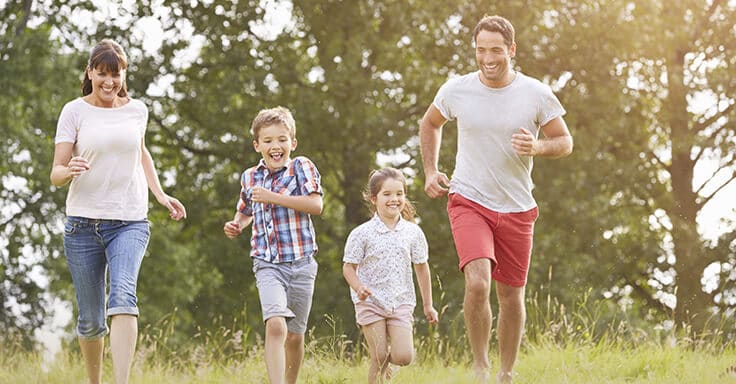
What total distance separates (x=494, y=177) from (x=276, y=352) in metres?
1.61

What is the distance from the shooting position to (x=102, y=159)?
5820mm

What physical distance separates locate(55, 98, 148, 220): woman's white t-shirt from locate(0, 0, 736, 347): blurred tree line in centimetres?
1140

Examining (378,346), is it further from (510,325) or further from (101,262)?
(101,262)

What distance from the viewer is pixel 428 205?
18297 mm

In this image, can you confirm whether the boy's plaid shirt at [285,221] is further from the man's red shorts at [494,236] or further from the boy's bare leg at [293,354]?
the man's red shorts at [494,236]

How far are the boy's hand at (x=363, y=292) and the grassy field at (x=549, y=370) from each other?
2.26 ft

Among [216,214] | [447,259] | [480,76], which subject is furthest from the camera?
[216,214]

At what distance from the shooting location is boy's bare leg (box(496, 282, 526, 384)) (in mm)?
6180

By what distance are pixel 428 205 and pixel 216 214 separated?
4.11 metres

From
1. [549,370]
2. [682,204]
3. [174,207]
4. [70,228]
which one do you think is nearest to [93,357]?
[70,228]

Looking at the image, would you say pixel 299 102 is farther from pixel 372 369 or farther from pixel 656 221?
pixel 372 369

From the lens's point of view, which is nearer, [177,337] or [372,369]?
[372,369]

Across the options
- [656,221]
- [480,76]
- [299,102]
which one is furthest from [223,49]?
[480,76]

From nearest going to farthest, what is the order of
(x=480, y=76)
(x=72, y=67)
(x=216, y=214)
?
(x=480, y=76) → (x=72, y=67) → (x=216, y=214)
